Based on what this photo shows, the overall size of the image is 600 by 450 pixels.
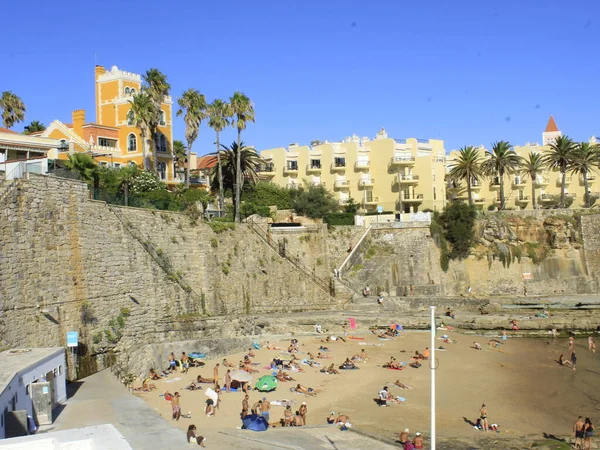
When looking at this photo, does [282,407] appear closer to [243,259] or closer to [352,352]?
[352,352]

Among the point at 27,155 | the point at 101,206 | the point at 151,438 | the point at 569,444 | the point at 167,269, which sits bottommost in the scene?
the point at 569,444

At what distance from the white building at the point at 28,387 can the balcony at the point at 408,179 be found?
1782 inches

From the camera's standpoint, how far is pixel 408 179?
6156cm

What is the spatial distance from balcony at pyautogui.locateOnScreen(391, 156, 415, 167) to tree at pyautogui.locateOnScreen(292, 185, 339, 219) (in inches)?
395

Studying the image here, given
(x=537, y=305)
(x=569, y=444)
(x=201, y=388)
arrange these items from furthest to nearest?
(x=537, y=305) → (x=201, y=388) → (x=569, y=444)

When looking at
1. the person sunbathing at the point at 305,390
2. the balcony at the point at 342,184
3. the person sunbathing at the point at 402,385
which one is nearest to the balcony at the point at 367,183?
the balcony at the point at 342,184

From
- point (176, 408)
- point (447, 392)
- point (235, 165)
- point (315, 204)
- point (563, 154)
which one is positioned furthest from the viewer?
point (563, 154)

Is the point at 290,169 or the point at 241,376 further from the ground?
the point at 290,169

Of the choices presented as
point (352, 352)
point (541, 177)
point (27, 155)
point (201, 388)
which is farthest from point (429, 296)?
point (541, 177)

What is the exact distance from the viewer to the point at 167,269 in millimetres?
31984

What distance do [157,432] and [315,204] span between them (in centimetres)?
3682

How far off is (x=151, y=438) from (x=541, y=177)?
62.0 metres

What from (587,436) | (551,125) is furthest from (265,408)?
(551,125)

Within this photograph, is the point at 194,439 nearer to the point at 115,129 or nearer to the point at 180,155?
the point at 115,129
